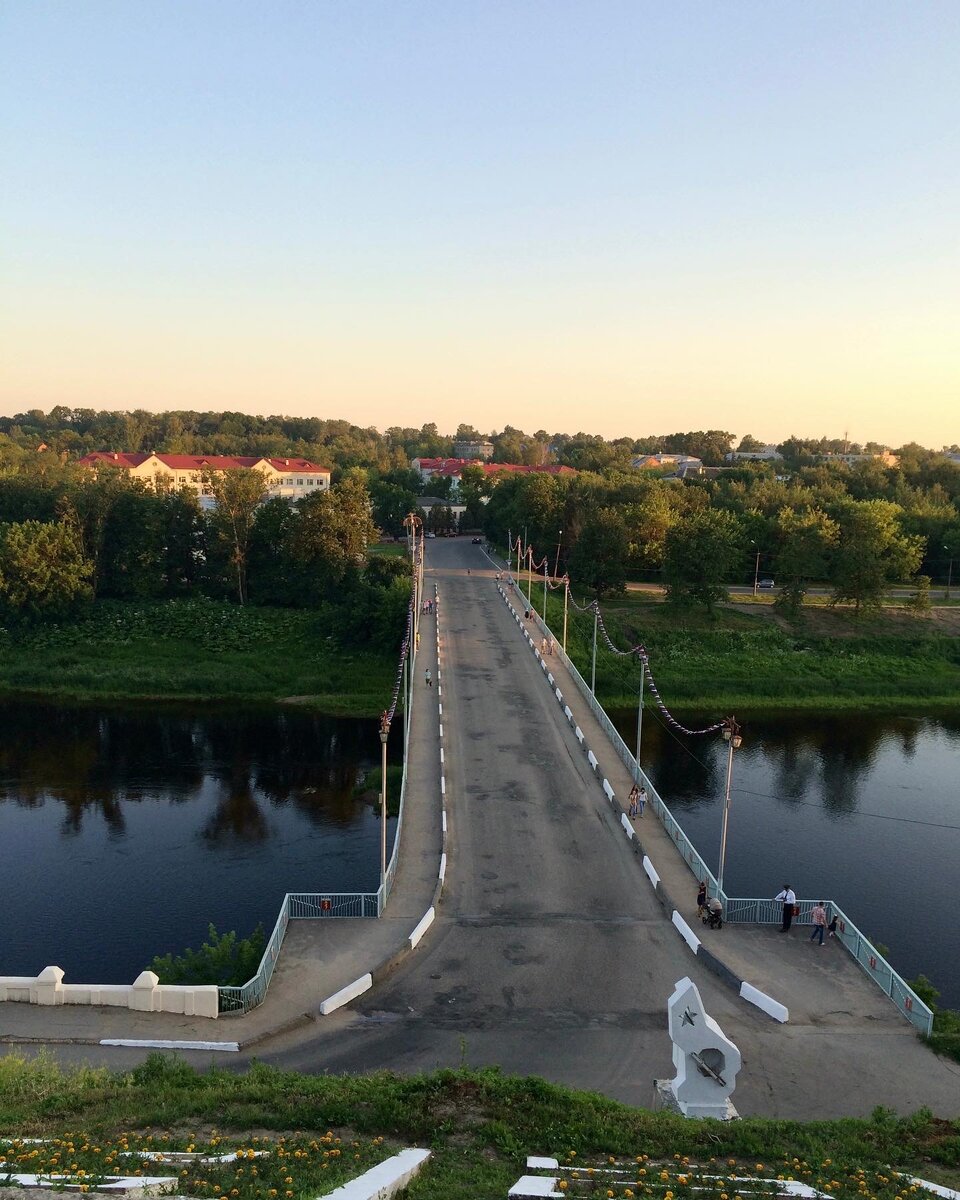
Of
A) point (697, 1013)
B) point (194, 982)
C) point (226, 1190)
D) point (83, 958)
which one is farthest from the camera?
point (83, 958)

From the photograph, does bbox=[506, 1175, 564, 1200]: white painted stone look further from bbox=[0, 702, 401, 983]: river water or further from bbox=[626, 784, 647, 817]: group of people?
bbox=[626, 784, 647, 817]: group of people

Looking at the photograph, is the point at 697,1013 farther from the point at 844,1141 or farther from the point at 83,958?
the point at 83,958

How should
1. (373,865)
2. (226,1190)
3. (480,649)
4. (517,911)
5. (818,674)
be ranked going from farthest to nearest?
(818,674) → (480,649) → (373,865) → (517,911) → (226,1190)

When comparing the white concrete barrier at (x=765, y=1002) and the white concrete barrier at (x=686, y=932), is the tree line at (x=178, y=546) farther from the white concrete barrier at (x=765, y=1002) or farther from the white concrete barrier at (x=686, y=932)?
the white concrete barrier at (x=765, y=1002)

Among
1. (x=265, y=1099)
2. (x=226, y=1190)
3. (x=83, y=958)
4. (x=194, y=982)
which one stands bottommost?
(x=83, y=958)

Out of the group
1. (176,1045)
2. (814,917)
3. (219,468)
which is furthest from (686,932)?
(219,468)

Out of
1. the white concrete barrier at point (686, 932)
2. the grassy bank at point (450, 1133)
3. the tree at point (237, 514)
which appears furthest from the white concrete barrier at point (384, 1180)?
the tree at point (237, 514)

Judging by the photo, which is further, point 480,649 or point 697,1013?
point 480,649

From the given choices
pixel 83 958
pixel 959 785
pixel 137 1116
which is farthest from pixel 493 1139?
pixel 959 785
